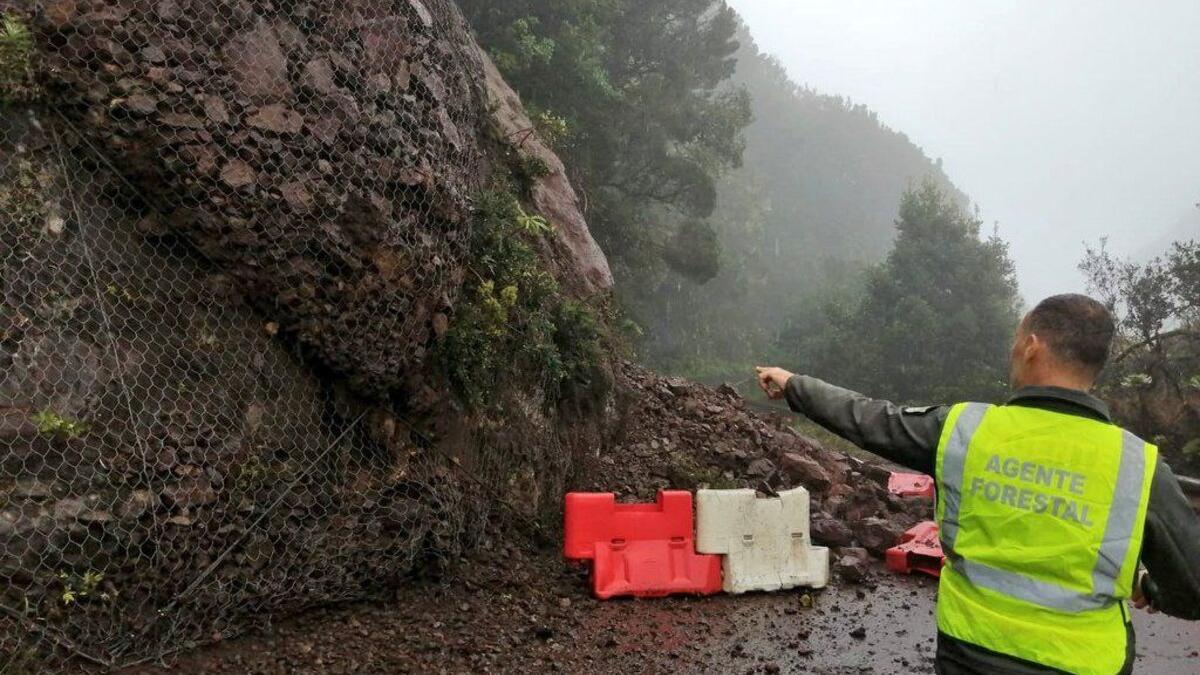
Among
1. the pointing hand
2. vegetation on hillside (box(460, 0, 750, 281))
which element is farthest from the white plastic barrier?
vegetation on hillside (box(460, 0, 750, 281))

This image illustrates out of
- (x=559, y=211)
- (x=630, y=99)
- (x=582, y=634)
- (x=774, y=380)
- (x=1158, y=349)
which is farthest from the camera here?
(x=630, y=99)

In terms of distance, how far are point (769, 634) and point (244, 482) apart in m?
3.30

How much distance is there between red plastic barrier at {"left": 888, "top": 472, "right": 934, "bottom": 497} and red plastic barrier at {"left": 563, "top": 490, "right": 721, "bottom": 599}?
162 inches

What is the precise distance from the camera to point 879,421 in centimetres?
226

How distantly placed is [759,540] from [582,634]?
1.65 metres

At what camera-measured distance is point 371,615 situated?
4.70 metres

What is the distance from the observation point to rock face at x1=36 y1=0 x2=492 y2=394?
408cm

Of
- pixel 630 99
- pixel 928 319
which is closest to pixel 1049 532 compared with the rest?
pixel 630 99

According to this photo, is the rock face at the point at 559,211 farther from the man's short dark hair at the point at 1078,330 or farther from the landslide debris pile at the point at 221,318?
the man's short dark hair at the point at 1078,330

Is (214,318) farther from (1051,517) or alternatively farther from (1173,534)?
(1173,534)

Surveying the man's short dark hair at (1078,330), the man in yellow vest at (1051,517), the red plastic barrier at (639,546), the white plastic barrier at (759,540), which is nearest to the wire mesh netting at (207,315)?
the red plastic barrier at (639,546)

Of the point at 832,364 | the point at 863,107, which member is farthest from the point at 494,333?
the point at 863,107

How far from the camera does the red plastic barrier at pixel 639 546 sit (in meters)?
5.53

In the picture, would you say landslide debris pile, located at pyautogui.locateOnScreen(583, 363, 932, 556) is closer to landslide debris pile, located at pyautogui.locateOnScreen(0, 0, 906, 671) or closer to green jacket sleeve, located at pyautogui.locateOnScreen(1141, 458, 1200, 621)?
landslide debris pile, located at pyautogui.locateOnScreen(0, 0, 906, 671)
